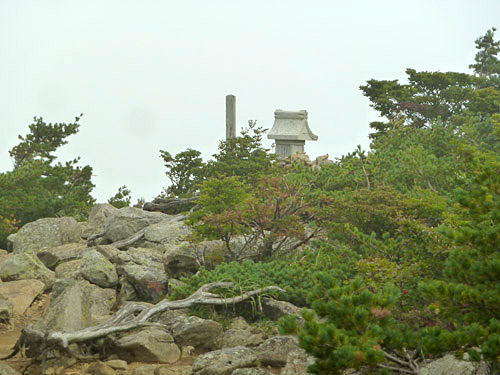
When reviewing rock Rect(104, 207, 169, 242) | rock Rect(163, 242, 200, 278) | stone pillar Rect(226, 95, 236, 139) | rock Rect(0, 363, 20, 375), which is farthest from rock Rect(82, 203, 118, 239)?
rock Rect(0, 363, 20, 375)

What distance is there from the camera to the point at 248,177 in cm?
1939

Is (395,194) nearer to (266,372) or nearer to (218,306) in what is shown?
(218,306)

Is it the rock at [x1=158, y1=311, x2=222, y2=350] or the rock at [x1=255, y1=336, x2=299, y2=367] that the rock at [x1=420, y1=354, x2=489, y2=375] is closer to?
the rock at [x1=255, y1=336, x2=299, y2=367]

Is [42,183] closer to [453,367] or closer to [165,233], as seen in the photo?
[165,233]

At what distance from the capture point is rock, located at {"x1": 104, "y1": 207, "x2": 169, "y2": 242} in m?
14.9

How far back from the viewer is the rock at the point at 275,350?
7.52 metres

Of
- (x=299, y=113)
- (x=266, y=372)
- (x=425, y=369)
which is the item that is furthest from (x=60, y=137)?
(x=425, y=369)

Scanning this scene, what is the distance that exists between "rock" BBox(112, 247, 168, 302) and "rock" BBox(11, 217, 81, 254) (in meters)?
3.60

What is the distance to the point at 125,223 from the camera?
49.0 ft

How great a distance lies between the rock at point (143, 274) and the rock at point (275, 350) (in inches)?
150

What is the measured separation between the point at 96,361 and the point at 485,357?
528cm

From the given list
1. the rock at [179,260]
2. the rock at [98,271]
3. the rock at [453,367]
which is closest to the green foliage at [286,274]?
the rock at [179,260]

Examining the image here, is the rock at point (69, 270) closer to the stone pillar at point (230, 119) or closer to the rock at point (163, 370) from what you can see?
the rock at point (163, 370)

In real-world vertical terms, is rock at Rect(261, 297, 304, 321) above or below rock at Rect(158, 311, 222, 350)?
above
